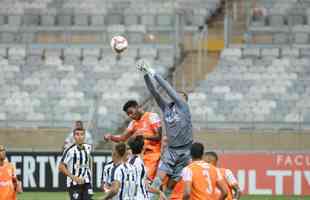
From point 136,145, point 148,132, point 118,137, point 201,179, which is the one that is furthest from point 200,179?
point 148,132

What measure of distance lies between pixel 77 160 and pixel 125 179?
4.38 meters

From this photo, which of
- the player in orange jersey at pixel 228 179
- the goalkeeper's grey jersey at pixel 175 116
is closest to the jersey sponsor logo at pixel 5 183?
the goalkeeper's grey jersey at pixel 175 116

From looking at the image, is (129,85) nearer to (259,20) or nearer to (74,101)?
(74,101)

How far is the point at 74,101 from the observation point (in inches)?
1134

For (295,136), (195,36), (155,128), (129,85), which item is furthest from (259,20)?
(155,128)

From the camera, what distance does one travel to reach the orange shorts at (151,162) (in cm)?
1677

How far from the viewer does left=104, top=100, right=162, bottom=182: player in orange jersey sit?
16.6 meters

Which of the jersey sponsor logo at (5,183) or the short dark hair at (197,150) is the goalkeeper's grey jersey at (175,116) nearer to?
the short dark hair at (197,150)

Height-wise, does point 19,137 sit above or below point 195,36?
below

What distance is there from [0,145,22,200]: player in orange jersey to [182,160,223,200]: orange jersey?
15.5ft

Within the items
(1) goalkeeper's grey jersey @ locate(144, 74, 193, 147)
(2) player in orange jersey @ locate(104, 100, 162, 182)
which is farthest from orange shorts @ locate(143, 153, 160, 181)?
(1) goalkeeper's grey jersey @ locate(144, 74, 193, 147)

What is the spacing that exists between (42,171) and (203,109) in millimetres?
4591

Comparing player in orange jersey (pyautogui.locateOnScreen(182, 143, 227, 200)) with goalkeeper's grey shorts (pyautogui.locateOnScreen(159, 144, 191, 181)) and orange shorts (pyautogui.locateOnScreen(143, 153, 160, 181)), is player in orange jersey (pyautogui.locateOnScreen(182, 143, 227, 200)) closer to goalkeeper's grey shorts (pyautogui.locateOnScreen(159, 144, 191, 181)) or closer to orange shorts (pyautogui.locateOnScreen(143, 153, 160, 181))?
goalkeeper's grey shorts (pyautogui.locateOnScreen(159, 144, 191, 181))

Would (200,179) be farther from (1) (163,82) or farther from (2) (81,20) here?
(2) (81,20)
